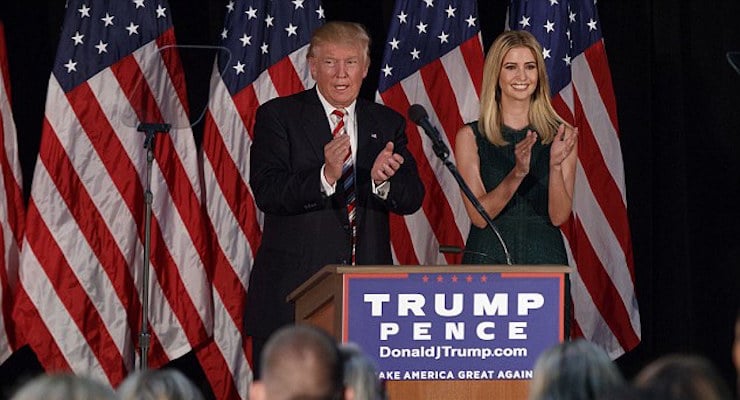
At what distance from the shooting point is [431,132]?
5.09 meters

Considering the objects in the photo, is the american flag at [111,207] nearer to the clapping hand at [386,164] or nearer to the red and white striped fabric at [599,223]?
the red and white striped fabric at [599,223]

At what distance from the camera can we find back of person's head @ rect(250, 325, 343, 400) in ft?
10.0

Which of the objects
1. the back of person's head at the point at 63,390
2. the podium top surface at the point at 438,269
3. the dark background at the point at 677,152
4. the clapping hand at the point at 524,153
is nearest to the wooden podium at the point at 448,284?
the podium top surface at the point at 438,269

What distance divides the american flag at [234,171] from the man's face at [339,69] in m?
1.41

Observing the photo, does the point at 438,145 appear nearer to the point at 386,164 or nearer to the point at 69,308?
the point at 386,164

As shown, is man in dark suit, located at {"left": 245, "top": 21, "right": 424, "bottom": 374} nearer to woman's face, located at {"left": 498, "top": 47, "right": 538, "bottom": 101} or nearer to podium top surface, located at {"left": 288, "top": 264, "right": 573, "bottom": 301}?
woman's face, located at {"left": 498, "top": 47, "right": 538, "bottom": 101}

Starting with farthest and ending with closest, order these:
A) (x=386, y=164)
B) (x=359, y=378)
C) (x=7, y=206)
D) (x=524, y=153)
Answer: (x=7, y=206) → (x=524, y=153) → (x=386, y=164) → (x=359, y=378)

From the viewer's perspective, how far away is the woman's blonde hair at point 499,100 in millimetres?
6402

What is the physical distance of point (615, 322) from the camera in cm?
793

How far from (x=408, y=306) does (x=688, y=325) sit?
3.80 metres

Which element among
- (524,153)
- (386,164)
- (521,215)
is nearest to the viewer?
(386,164)

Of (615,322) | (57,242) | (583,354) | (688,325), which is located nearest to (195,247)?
(57,242)

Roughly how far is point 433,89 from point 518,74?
1.47 metres

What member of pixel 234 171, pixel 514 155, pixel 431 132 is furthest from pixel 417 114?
pixel 234 171
